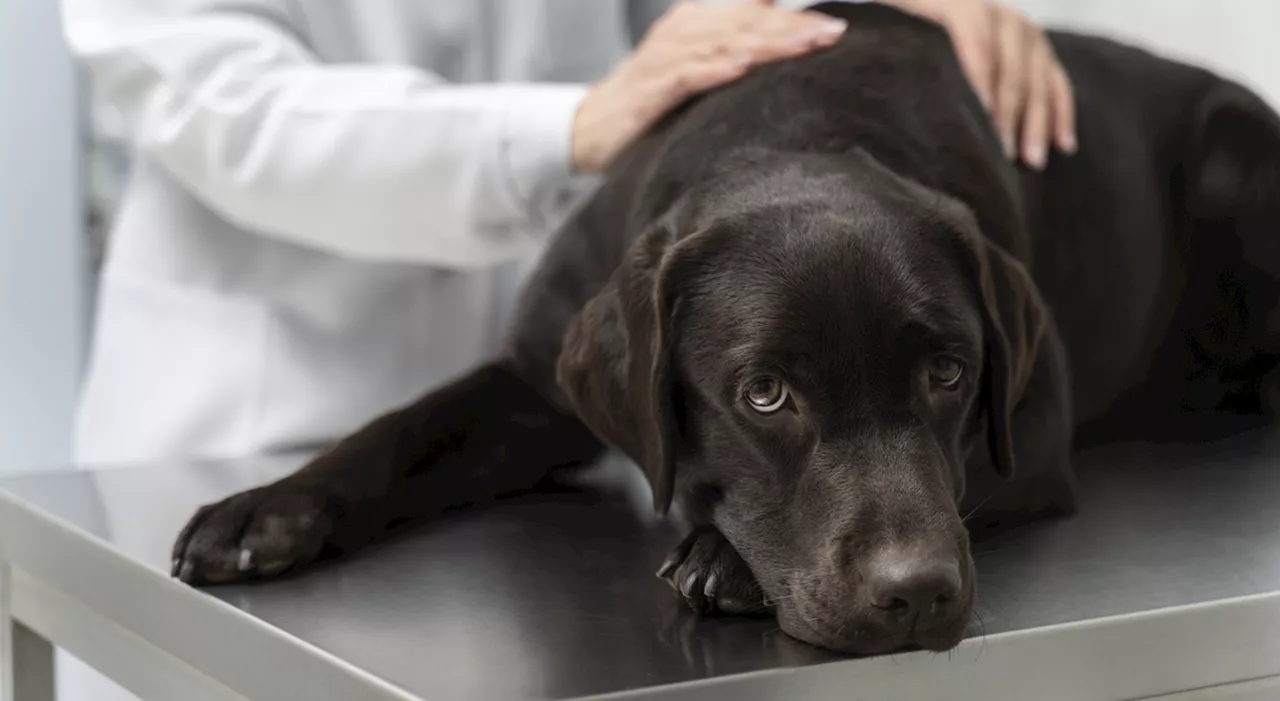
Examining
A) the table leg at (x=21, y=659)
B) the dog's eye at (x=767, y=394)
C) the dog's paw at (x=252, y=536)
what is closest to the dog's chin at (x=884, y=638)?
the dog's eye at (x=767, y=394)

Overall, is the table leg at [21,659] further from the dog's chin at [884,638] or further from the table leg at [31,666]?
the dog's chin at [884,638]

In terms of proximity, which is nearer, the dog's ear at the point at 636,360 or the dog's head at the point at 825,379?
the dog's head at the point at 825,379

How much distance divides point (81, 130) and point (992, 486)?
197 centimetres

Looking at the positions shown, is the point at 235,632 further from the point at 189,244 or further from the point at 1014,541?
the point at 189,244

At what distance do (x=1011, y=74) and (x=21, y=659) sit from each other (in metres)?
1.19

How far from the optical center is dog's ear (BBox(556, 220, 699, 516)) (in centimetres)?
102

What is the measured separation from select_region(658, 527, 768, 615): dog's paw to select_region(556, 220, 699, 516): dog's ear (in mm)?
72

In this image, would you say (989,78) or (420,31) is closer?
(989,78)

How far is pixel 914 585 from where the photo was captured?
0.80 metres

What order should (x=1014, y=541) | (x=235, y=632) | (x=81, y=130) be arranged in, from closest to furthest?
(x=235, y=632) → (x=1014, y=541) → (x=81, y=130)

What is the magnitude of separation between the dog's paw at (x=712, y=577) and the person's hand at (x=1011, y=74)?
67cm

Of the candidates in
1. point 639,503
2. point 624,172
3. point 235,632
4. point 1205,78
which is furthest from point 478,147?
point 1205,78

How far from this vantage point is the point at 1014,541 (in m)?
1.08

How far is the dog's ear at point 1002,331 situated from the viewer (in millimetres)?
1042
